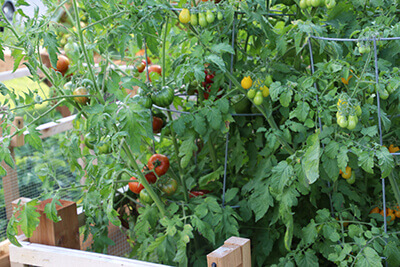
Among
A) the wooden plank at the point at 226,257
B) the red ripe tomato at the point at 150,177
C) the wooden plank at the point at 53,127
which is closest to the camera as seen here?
the wooden plank at the point at 226,257

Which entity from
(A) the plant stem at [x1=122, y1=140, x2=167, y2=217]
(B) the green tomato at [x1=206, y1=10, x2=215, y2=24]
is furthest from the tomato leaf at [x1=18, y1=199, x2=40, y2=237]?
(B) the green tomato at [x1=206, y1=10, x2=215, y2=24]

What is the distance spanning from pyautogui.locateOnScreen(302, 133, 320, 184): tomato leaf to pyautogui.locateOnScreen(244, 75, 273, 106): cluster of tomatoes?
7.9 inches

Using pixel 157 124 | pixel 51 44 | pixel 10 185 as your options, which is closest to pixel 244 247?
pixel 157 124

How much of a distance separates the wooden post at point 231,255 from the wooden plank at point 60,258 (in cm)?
19

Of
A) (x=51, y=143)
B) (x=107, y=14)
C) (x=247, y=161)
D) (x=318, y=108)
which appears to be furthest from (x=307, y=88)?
(x=51, y=143)

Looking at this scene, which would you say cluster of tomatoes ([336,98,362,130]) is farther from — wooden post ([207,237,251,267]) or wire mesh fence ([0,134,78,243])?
wire mesh fence ([0,134,78,243])

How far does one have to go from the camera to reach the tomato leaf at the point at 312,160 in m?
1.26

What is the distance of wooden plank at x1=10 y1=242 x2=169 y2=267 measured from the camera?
1.33 m

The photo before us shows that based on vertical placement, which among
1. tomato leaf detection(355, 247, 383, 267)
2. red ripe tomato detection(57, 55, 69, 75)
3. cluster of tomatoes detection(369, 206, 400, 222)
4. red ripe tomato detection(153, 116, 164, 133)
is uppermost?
red ripe tomato detection(57, 55, 69, 75)

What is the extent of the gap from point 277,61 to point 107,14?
57cm

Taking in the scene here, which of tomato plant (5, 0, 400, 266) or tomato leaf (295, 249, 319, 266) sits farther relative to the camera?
tomato leaf (295, 249, 319, 266)

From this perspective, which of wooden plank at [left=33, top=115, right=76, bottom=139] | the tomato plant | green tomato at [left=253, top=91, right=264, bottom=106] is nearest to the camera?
the tomato plant

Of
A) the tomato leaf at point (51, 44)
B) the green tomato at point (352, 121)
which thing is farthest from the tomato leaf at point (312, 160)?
the tomato leaf at point (51, 44)

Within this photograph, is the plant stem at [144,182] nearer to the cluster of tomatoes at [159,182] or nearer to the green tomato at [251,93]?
the cluster of tomatoes at [159,182]
